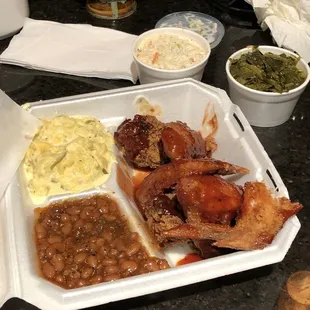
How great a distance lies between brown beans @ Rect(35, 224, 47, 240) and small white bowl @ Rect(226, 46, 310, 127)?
975 mm

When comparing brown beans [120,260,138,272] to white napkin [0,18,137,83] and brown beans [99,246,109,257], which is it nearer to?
brown beans [99,246,109,257]

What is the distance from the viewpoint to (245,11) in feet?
9.44

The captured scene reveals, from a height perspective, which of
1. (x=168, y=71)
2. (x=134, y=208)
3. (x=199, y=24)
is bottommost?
(x=134, y=208)

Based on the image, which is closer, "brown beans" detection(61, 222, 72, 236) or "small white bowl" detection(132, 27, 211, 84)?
"brown beans" detection(61, 222, 72, 236)

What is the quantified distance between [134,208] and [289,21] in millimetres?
1332

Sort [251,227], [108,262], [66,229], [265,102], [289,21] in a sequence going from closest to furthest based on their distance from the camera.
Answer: [251,227] < [108,262] < [66,229] < [265,102] < [289,21]

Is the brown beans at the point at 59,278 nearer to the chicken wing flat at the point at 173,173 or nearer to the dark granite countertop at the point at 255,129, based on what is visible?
the dark granite countertop at the point at 255,129

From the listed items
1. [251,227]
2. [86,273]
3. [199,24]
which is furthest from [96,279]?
[199,24]

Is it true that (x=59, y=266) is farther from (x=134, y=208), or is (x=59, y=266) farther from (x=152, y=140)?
(x=152, y=140)

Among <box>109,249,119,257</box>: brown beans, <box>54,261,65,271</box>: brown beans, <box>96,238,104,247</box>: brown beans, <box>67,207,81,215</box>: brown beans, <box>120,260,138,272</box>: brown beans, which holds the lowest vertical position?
<box>67,207,81,215</box>: brown beans

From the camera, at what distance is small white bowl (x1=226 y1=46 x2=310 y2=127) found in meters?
2.08

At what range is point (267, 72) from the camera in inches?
85.4

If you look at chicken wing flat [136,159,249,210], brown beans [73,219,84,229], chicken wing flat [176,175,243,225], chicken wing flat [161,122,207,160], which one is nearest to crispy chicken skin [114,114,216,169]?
chicken wing flat [161,122,207,160]

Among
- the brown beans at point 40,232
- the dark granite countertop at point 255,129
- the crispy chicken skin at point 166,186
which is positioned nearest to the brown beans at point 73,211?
the brown beans at point 40,232
